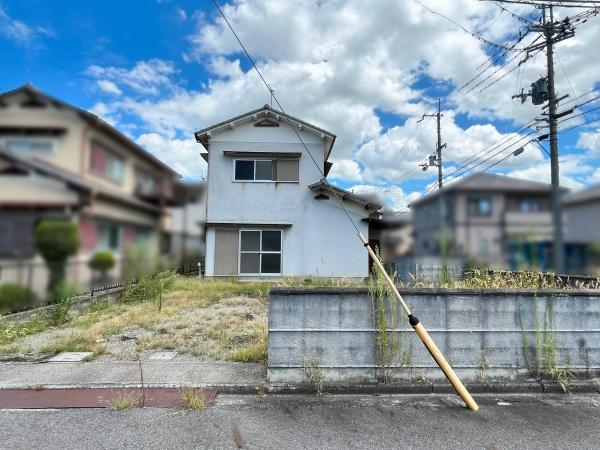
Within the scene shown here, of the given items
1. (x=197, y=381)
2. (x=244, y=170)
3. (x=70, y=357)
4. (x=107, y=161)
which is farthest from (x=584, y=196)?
(x=244, y=170)

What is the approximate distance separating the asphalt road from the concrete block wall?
321mm

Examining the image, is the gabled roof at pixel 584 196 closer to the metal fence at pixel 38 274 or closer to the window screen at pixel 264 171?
the metal fence at pixel 38 274

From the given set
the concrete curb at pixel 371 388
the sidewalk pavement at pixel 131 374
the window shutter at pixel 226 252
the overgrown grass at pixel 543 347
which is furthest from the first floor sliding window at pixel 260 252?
the overgrown grass at pixel 543 347

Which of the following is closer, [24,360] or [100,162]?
[100,162]

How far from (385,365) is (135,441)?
2490mm

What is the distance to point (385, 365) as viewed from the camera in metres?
3.74

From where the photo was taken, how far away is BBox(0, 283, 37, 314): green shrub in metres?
1.54

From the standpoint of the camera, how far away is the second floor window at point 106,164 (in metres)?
1.31

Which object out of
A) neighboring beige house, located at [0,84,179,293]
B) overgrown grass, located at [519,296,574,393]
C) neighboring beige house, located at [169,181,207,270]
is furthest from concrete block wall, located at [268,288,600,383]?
neighboring beige house, located at [0,84,179,293]

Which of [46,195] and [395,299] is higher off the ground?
[46,195]

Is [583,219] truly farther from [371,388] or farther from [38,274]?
[38,274]

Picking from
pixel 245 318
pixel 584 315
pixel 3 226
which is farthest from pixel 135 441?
pixel 584 315

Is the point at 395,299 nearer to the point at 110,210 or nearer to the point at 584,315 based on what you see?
the point at 584,315

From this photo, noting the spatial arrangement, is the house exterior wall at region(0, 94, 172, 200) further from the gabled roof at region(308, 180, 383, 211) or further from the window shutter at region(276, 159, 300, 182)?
the window shutter at region(276, 159, 300, 182)
